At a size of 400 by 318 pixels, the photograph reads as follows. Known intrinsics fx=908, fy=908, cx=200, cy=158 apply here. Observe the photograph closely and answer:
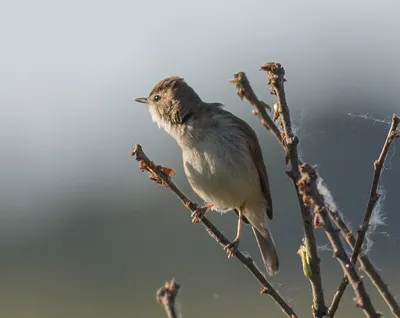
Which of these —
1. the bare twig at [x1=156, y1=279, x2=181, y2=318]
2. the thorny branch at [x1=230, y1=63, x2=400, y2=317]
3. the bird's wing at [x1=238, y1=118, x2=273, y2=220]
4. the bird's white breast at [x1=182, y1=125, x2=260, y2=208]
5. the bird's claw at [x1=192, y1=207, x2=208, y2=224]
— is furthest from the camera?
the bird's wing at [x1=238, y1=118, x2=273, y2=220]

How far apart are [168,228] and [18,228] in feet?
16.2

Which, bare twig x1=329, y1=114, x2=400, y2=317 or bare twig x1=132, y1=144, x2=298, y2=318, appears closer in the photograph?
bare twig x1=329, y1=114, x2=400, y2=317

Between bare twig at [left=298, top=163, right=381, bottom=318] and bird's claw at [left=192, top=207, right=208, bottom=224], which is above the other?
bird's claw at [left=192, top=207, right=208, bottom=224]

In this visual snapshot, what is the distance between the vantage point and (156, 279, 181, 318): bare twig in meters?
2.28

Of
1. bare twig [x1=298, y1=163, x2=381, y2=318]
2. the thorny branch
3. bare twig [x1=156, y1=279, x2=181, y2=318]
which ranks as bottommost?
bare twig [x1=156, y1=279, x2=181, y2=318]

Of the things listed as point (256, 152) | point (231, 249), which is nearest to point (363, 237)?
point (231, 249)

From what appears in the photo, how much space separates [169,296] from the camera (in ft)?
7.66

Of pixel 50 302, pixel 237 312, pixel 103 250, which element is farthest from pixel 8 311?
pixel 103 250

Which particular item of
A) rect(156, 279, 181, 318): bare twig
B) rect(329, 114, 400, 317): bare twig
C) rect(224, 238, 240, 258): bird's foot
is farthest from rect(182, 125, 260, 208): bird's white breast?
rect(156, 279, 181, 318): bare twig

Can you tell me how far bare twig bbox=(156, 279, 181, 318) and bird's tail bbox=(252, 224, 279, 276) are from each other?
2.53m

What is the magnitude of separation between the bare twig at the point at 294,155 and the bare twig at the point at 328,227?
16.9 inches

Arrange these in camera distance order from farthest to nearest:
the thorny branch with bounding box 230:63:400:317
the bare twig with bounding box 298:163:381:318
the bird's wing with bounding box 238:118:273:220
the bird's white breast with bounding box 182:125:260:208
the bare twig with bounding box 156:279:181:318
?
the bird's wing with bounding box 238:118:273:220 → the bird's white breast with bounding box 182:125:260:208 → the thorny branch with bounding box 230:63:400:317 → the bare twig with bounding box 156:279:181:318 → the bare twig with bounding box 298:163:381:318

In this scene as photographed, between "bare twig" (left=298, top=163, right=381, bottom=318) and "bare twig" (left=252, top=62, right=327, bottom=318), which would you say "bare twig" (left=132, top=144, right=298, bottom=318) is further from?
"bare twig" (left=298, top=163, right=381, bottom=318)

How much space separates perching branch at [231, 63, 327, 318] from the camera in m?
2.62
